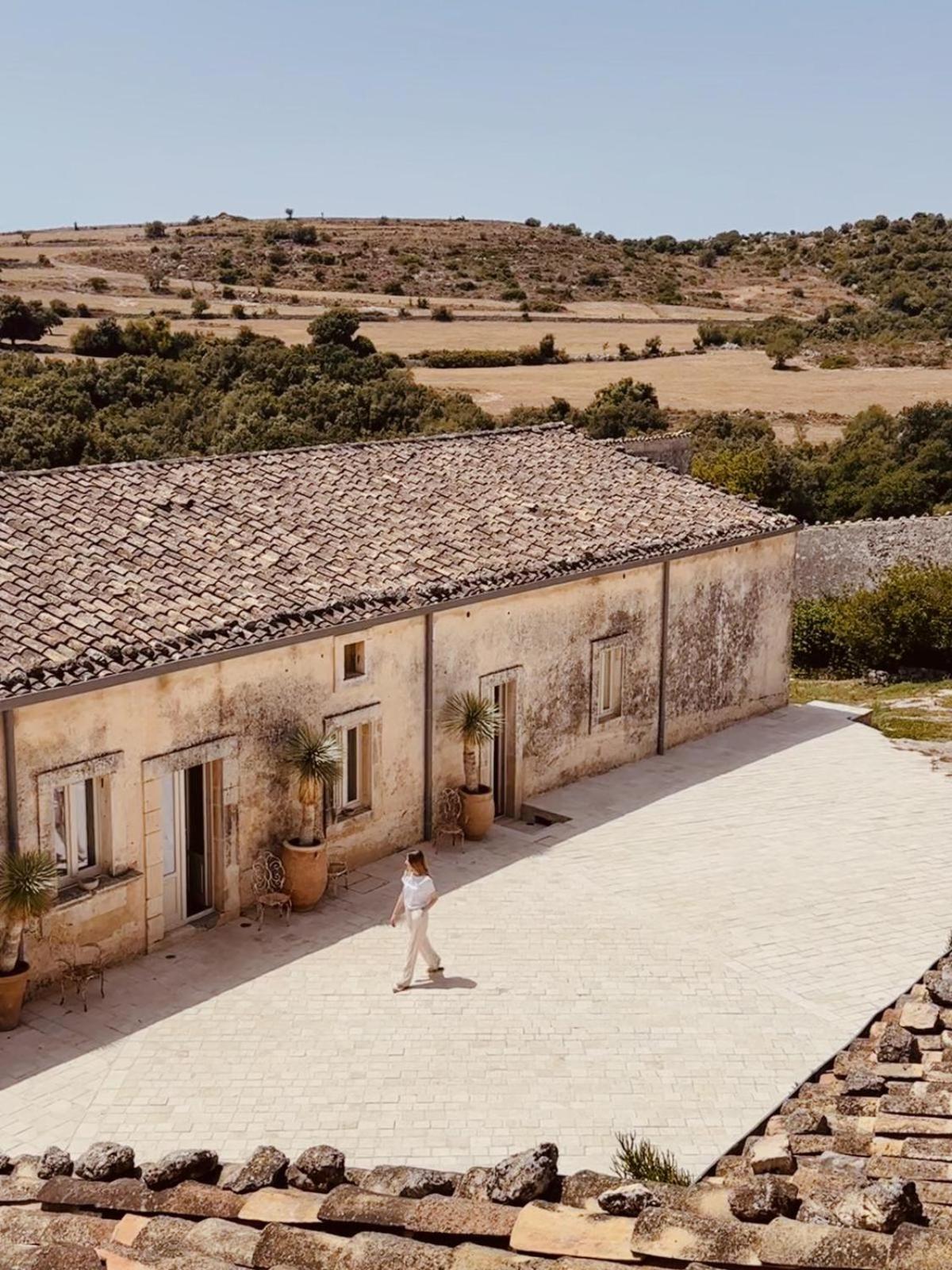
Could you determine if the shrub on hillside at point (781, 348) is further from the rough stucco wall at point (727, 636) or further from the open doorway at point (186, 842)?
the open doorway at point (186, 842)

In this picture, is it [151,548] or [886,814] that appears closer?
[151,548]

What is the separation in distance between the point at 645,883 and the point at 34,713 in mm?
7044

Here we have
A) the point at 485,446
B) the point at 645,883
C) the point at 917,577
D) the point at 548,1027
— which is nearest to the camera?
the point at 548,1027

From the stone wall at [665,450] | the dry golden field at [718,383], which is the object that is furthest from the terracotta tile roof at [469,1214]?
the dry golden field at [718,383]

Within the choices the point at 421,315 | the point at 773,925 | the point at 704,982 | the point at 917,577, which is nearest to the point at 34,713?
the point at 704,982

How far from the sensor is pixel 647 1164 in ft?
31.6

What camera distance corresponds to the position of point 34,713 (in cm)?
1305

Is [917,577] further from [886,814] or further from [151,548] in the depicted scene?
[151,548]

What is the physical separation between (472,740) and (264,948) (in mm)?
4117

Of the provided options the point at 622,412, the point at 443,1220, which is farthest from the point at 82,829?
the point at 622,412

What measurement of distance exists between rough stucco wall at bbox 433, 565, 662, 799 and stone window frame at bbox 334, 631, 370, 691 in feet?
3.87

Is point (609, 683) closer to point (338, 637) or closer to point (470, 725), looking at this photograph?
point (470, 725)

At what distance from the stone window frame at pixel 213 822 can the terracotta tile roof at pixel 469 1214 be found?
743cm

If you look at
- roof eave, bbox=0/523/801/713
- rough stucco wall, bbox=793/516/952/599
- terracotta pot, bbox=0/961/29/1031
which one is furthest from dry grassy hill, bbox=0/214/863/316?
terracotta pot, bbox=0/961/29/1031
